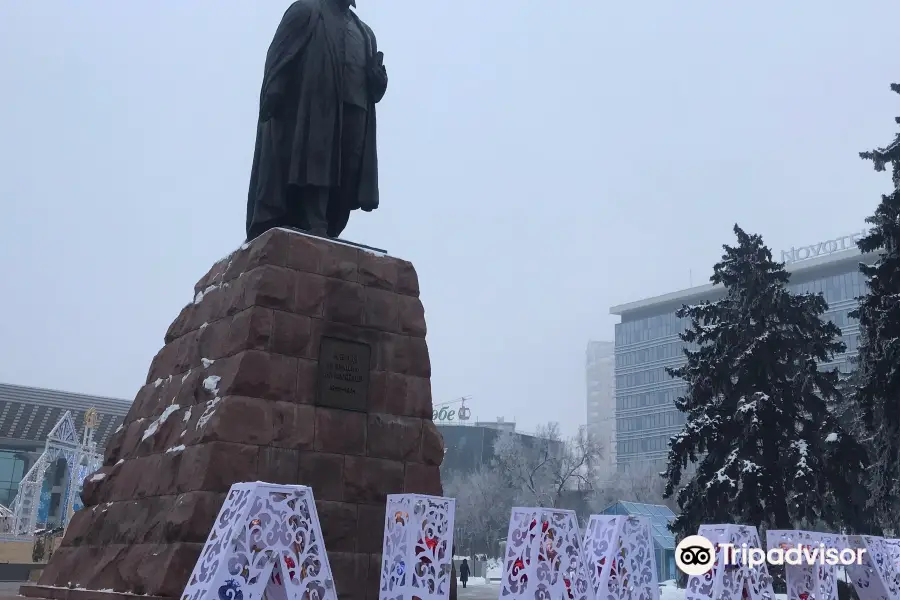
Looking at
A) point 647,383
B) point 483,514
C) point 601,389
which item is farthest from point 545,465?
point 601,389

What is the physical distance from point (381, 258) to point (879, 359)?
479 inches

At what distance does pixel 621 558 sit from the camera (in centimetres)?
675

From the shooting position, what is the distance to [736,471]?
19.7 metres

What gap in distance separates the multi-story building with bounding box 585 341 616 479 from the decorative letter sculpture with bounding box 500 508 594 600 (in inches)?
4162

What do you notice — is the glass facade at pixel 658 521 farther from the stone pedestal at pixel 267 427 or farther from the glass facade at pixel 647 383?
the glass facade at pixel 647 383

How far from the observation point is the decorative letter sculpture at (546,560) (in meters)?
5.78

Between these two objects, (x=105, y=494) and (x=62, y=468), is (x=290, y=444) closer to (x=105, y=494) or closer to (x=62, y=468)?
(x=105, y=494)

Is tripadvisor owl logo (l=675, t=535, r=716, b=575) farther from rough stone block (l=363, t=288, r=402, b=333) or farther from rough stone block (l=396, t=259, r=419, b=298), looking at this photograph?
rough stone block (l=396, t=259, r=419, b=298)

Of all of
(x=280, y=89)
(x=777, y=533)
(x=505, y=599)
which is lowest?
(x=505, y=599)

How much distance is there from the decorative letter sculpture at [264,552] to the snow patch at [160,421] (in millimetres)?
2582

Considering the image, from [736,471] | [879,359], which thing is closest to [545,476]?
[736,471]

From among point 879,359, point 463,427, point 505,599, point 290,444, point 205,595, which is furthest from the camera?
point 463,427

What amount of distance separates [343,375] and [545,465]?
175 feet

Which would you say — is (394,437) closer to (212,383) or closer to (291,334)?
(291,334)
